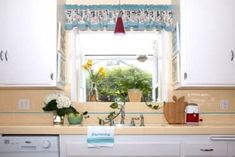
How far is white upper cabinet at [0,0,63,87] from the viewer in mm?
3006

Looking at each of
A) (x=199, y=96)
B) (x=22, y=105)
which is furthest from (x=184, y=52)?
(x=22, y=105)

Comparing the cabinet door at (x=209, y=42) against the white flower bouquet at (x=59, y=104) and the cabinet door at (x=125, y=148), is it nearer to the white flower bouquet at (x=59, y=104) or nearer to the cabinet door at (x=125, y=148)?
the cabinet door at (x=125, y=148)

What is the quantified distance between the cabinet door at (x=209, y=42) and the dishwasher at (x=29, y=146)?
4.38ft

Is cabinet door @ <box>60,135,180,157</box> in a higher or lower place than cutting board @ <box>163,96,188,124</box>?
lower

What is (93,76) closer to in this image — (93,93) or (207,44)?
(93,93)

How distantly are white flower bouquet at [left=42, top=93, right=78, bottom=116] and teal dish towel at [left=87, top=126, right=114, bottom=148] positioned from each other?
531 millimetres

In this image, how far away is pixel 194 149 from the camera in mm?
2670

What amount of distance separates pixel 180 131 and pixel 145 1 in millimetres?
1592

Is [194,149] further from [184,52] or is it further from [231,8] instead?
[231,8]

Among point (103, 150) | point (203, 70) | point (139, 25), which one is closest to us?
point (103, 150)

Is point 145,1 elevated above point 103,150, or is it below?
above

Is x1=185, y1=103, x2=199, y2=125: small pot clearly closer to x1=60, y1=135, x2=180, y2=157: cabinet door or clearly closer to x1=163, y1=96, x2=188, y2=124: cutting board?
x1=163, y1=96, x2=188, y2=124: cutting board

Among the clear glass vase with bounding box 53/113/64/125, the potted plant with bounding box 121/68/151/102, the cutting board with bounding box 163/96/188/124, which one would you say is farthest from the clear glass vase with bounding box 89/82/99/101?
the cutting board with bounding box 163/96/188/124

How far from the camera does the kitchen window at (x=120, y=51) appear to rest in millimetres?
3717
